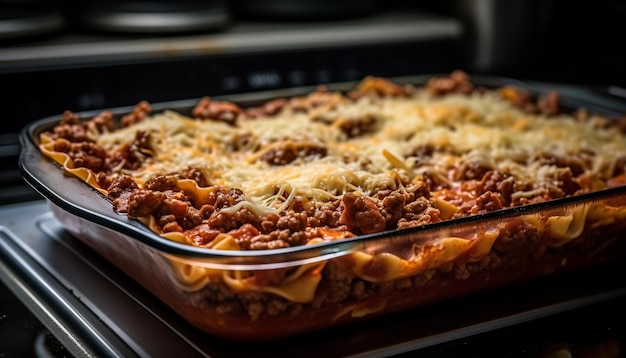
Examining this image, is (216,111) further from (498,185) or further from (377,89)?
(498,185)

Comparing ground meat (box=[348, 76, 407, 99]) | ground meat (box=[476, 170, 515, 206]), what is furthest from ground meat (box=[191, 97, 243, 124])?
ground meat (box=[476, 170, 515, 206])

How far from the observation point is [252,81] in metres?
2.70

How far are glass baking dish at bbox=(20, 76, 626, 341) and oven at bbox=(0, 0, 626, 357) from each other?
40 millimetres

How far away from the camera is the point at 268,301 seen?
47.3 inches

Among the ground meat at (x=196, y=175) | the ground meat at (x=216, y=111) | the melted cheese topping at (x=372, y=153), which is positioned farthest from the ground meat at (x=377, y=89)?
the ground meat at (x=196, y=175)

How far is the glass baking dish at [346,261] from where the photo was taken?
1.17 m

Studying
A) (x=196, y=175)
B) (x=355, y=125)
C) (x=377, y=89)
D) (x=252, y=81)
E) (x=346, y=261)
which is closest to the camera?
(x=346, y=261)

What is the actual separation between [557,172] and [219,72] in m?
1.26

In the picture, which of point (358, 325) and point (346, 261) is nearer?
point (346, 261)

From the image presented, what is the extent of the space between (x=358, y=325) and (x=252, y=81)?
149cm

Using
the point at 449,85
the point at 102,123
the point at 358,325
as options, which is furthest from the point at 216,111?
the point at 358,325

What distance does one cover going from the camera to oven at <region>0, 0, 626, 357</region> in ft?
4.34

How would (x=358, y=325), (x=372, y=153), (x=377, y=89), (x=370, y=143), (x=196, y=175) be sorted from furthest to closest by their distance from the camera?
(x=377, y=89)
(x=370, y=143)
(x=372, y=153)
(x=196, y=175)
(x=358, y=325)

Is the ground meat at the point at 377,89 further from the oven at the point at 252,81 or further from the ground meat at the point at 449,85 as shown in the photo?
the oven at the point at 252,81
